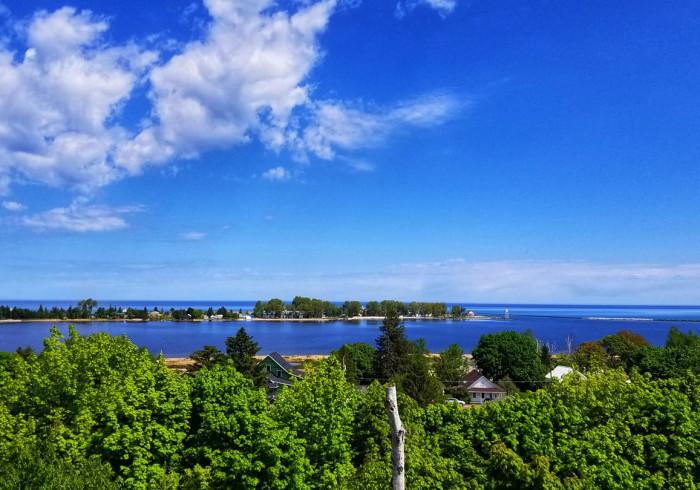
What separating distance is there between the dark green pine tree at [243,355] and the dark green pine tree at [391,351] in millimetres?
13435

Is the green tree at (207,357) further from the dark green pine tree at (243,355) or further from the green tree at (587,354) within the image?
the green tree at (587,354)

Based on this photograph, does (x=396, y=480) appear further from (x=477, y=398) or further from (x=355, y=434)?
(x=477, y=398)

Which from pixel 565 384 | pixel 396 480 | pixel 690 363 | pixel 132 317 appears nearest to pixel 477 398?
pixel 690 363

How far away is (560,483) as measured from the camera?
12.4 meters

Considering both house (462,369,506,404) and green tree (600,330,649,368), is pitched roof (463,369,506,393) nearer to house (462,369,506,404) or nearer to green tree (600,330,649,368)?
house (462,369,506,404)

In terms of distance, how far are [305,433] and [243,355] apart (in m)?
19.5

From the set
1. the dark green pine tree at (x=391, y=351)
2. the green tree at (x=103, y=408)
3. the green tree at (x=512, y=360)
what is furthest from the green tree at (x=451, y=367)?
the green tree at (x=103, y=408)

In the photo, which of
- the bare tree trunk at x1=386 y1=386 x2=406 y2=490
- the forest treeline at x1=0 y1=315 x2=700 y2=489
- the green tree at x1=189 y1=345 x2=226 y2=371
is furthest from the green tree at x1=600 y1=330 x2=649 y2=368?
the bare tree trunk at x1=386 y1=386 x2=406 y2=490

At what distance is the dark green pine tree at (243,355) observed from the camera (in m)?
32.8

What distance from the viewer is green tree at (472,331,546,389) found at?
54219mm

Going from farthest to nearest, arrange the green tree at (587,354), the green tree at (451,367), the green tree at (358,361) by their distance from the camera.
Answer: the green tree at (587,354), the green tree at (358,361), the green tree at (451,367)

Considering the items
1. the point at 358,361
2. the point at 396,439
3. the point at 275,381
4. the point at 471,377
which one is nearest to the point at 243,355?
the point at 275,381

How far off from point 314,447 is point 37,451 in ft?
22.5

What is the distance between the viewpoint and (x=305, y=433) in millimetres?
14742
